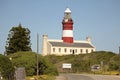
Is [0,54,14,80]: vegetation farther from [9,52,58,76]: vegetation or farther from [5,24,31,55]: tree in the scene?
[5,24,31,55]: tree

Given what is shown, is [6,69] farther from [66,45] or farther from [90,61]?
[66,45]

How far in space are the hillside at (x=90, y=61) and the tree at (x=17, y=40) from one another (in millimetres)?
18205

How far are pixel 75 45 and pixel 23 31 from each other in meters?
42.3

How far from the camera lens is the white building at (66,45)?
120469 mm

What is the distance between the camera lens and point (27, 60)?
195 feet

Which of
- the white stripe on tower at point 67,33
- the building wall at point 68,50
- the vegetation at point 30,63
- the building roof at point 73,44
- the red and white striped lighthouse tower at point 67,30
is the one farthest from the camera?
the red and white striped lighthouse tower at point 67,30

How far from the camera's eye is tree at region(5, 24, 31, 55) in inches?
3226

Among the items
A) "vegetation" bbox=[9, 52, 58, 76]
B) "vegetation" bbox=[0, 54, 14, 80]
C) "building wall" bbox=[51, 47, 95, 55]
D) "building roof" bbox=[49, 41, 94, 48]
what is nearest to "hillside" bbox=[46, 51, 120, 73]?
"building wall" bbox=[51, 47, 95, 55]

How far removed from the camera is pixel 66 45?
121m

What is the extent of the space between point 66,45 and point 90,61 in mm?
19276

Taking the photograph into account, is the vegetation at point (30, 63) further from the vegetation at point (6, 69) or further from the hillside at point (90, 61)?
the hillside at point (90, 61)

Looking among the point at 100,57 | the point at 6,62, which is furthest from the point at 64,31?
the point at 6,62

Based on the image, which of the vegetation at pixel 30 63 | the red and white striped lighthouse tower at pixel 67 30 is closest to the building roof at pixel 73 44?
the red and white striped lighthouse tower at pixel 67 30

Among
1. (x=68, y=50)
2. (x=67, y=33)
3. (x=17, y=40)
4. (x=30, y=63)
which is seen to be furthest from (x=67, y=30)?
(x=30, y=63)
